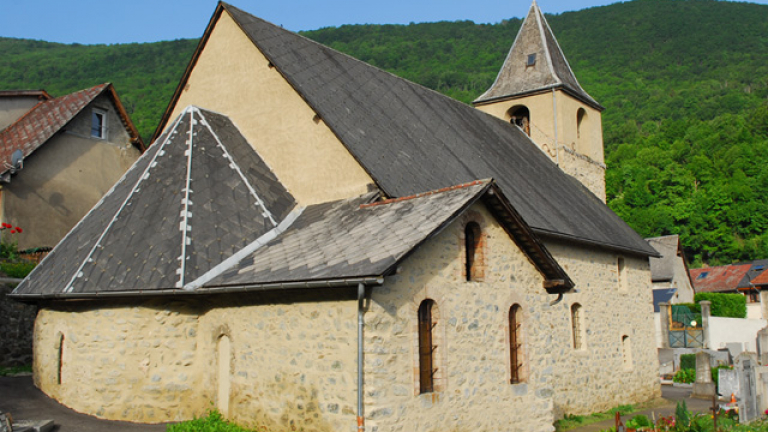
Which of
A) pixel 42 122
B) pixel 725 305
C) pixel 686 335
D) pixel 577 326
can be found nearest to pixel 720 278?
pixel 725 305

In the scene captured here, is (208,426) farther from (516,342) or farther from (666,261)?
(666,261)

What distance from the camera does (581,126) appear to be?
25.9 metres

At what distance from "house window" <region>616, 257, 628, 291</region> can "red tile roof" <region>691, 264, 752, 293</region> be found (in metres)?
34.8

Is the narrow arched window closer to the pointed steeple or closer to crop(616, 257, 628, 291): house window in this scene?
crop(616, 257, 628, 291): house window

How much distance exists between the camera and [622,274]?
65.5 feet

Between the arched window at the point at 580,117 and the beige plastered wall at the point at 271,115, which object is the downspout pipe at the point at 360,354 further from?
the arched window at the point at 580,117

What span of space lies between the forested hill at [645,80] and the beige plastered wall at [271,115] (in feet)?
93.2

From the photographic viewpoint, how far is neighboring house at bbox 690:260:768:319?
A: 4897 centimetres

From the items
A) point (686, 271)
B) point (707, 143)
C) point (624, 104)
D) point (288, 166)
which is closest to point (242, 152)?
point (288, 166)

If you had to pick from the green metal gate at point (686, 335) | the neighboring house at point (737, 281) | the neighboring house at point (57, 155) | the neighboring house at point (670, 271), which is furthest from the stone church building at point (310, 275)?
the neighboring house at point (737, 281)

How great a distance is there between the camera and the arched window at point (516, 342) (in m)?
12.0

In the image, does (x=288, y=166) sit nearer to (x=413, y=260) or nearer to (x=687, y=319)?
(x=413, y=260)

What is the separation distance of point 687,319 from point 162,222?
30.0m

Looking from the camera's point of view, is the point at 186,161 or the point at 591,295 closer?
the point at 186,161
